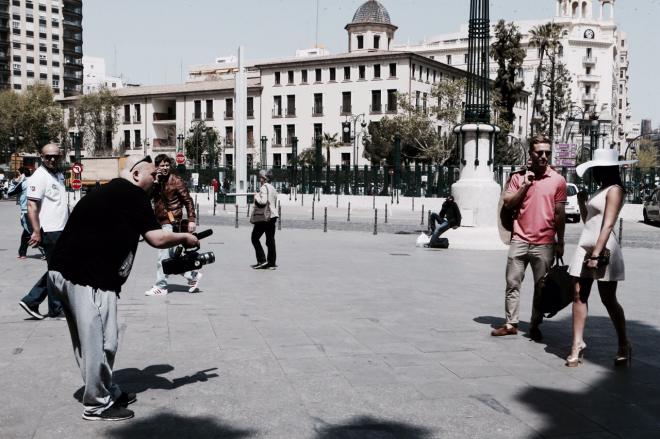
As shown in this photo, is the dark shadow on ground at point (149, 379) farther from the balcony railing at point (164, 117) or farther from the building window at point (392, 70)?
the balcony railing at point (164, 117)

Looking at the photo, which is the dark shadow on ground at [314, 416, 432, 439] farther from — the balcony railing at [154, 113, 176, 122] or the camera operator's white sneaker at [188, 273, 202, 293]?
the balcony railing at [154, 113, 176, 122]

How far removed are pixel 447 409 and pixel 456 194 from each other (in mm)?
13386

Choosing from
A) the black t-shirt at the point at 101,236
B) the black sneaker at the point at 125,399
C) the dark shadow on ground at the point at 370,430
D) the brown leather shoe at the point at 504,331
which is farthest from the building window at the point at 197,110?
the dark shadow on ground at the point at 370,430

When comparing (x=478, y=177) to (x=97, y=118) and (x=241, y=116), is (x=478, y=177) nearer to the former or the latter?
(x=241, y=116)

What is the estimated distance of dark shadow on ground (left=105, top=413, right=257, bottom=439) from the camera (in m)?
4.22

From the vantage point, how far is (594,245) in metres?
5.72

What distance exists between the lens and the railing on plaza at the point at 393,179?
33.6 metres

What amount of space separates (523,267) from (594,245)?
117cm

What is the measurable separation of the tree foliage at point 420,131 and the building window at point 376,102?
390cm

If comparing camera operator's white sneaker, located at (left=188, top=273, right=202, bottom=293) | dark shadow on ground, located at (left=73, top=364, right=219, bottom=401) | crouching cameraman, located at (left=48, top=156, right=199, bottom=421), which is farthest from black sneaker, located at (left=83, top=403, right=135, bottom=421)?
camera operator's white sneaker, located at (left=188, top=273, right=202, bottom=293)

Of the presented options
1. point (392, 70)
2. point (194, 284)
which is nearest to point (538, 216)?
point (194, 284)

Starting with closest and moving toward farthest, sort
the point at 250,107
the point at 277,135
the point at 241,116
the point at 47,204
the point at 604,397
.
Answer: the point at 604,397
the point at 47,204
the point at 241,116
the point at 277,135
the point at 250,107

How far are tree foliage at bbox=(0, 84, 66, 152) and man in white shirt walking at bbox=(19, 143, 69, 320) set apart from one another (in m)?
76.0

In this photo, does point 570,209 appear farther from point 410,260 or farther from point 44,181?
point 44,181
